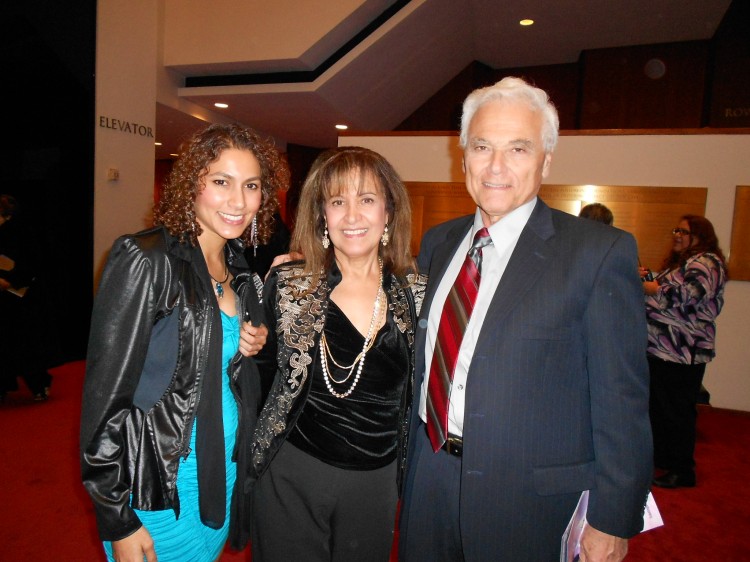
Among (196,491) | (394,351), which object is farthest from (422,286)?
(196,491)

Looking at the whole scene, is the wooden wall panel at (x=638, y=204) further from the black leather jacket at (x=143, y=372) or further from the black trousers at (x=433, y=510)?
the black leather jacket at (x=143, y=372)

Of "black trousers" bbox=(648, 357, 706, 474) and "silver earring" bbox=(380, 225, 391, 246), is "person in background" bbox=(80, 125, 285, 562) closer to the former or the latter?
"silver earring" bbox=(380, 225, 391, 246)

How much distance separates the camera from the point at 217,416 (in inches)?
58.1

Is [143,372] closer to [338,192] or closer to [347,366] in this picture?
[347,366]

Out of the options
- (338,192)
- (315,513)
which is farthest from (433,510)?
(338,192)

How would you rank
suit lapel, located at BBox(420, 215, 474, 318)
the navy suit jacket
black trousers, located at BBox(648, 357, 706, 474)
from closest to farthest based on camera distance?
1. the navy suit jacket
2. suit lapel, located at BBox(420, 215, 474, 318)
3. black trousers, located at BBox(648, 357, 706, 474)

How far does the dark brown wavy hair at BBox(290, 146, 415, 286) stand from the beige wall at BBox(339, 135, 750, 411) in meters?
3.35

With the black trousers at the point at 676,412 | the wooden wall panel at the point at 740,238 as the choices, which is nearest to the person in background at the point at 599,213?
the black trousers at the point at 676,412

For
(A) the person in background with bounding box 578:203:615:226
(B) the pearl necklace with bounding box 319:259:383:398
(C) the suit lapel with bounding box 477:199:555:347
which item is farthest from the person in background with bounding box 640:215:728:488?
(B) the pearl necklace with bounding box 319:259:383:398

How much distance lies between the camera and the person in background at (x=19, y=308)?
4504 millimetres

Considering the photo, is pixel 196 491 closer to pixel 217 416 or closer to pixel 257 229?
pixel 217 416

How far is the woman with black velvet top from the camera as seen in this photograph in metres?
1.60

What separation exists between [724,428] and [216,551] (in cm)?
530

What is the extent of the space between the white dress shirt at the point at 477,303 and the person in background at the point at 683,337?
2848 mm
